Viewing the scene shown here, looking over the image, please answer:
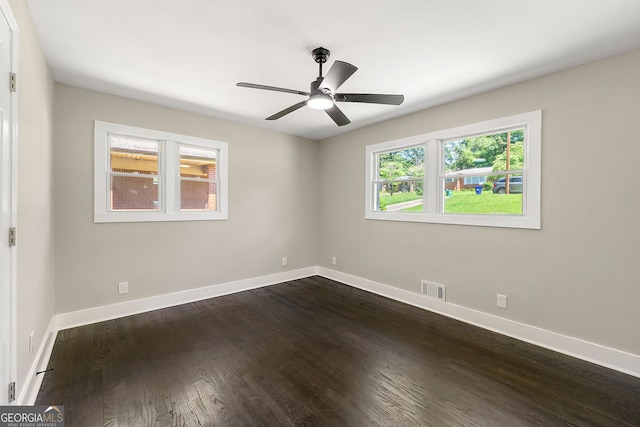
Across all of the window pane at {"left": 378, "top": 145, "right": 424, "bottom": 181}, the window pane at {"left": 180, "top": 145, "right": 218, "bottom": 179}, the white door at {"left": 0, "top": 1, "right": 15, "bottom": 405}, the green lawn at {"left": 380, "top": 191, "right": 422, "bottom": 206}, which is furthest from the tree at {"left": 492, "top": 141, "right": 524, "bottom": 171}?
the white door at {"left": 0, "top": 1, "right": 15, "bottom": 405}

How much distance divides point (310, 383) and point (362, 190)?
3.05 m

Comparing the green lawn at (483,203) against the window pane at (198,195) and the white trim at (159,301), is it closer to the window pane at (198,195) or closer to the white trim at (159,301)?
the white trim at (159,301)

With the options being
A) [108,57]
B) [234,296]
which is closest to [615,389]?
[234,296]

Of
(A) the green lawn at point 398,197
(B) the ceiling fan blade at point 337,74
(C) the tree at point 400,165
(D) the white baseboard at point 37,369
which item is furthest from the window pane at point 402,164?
(D) the white baseboard at point 37,369

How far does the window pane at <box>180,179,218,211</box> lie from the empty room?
0.03 metres

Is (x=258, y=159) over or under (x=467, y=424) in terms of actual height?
over

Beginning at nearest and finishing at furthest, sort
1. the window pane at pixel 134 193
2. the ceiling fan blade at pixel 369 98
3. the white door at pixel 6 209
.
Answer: the white door at pixel 6 209 < the ceiling fan blade at pixel 369 98 < the window pane at pixel 134 193

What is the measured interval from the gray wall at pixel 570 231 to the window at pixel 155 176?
10.3 ft

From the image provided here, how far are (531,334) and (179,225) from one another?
4308 mm

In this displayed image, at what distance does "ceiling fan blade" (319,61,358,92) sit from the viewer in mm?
1852

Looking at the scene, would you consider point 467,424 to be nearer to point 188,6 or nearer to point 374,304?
point 374,304

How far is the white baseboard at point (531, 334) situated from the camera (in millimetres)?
2262

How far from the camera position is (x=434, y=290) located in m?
3.52

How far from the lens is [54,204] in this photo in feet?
9.34
